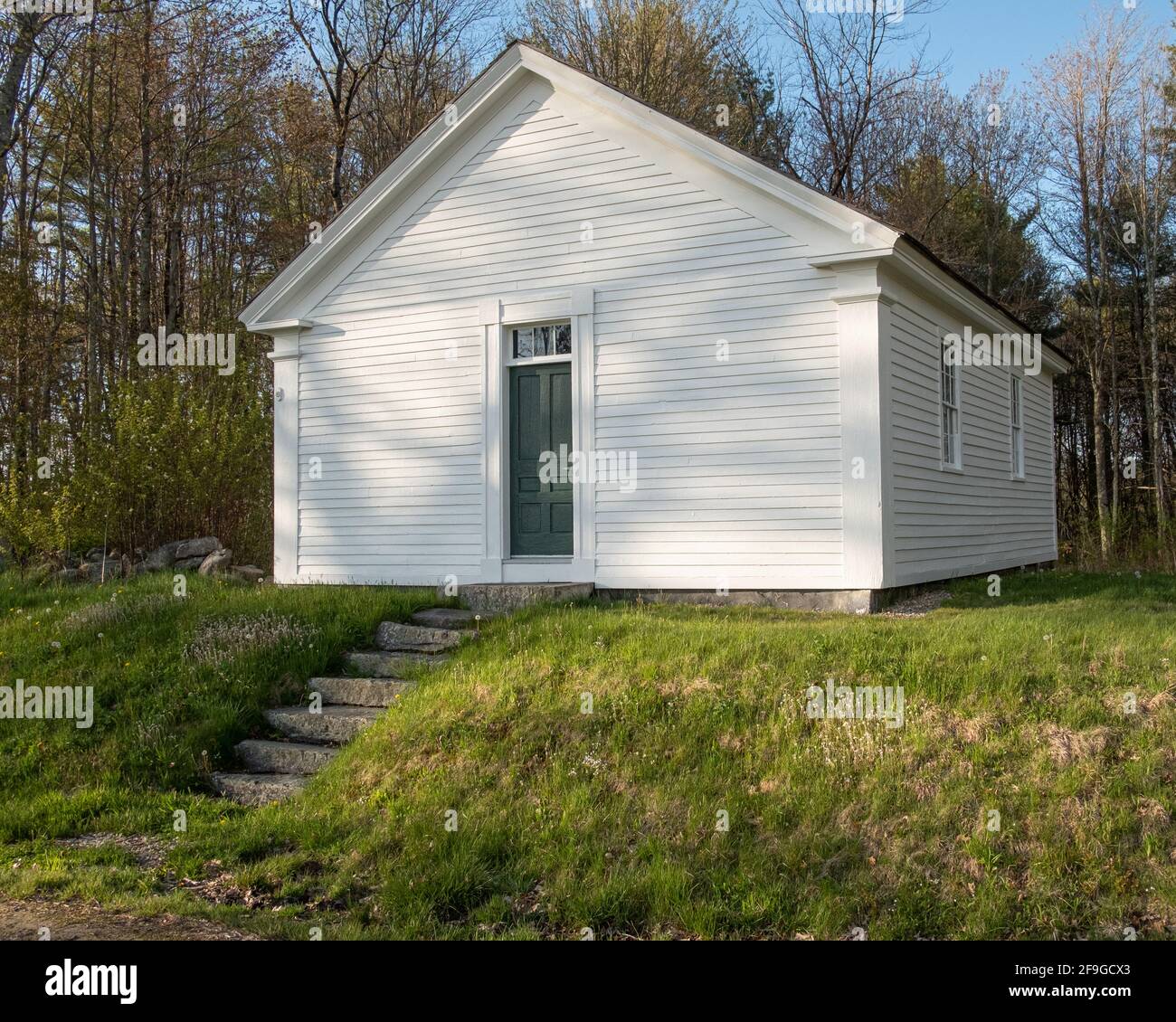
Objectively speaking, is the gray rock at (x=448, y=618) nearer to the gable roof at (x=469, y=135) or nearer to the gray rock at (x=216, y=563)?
the gray rock at (x=216, y=563)

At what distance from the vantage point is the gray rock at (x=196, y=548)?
15.4 m

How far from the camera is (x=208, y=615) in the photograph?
10.7 m

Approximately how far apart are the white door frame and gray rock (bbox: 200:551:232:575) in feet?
14.5

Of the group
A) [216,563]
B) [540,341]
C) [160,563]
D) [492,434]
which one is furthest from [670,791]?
[160,563]

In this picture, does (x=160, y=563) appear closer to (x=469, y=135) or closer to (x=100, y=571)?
(x=100, y=571)

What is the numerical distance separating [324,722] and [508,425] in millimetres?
5063

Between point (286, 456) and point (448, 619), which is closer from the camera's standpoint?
point (448, 619)

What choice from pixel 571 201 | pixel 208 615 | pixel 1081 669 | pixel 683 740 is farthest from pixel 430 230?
pixel 1081 669

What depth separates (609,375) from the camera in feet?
→ 39.5

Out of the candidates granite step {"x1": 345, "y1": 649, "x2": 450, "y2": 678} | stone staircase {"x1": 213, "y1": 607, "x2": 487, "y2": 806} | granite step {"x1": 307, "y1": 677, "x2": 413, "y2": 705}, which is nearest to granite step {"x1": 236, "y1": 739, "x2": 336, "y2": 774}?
stone staircase {"x1": 213, "y1": 607, "x2": 487, "y2": 806}

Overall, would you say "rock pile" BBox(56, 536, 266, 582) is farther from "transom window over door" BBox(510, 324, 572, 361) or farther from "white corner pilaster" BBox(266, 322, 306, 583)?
"transom window over door" BBox(510, 324, 572, 361)

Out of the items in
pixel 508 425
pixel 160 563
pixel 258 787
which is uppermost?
pixel 508 425

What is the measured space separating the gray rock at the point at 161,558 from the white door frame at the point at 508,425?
18.2ft

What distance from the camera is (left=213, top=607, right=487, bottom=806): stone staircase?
8078mm
